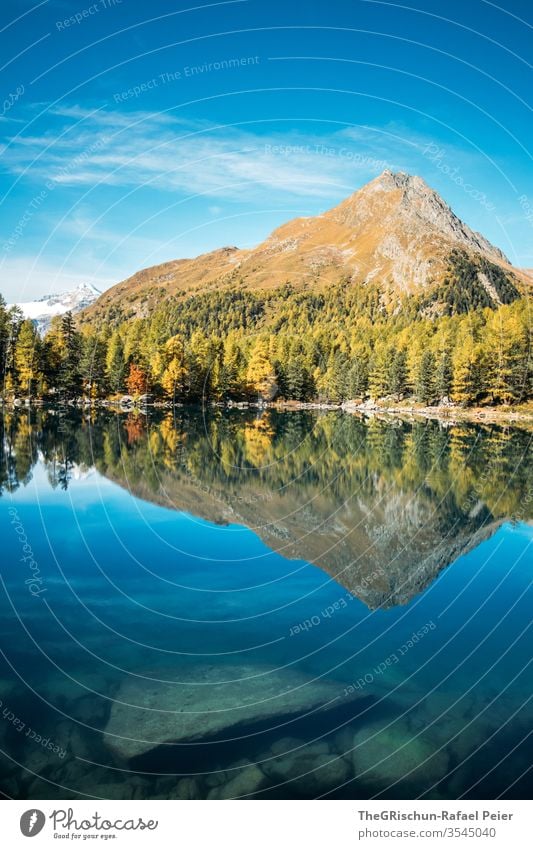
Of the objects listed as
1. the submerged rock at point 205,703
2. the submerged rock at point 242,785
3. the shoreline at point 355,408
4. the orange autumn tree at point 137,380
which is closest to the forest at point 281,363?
the orange autumn tree at point 137,380

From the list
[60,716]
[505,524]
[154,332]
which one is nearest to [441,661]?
[60,716]

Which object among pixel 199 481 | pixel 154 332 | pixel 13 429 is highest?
pixel 154 332

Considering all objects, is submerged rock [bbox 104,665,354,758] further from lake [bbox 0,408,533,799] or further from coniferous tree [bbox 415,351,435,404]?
coniferous tree [bbox 415,351,435,404]

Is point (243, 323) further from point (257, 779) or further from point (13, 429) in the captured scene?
point (257, 779)

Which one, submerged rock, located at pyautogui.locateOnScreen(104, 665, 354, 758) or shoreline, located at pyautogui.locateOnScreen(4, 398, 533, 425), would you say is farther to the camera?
shoreline, located at pyautogui.locateOnScreen(4, 398, 533, 425)

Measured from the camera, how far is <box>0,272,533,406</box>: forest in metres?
86.6

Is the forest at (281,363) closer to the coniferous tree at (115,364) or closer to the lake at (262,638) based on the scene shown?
the coniferous tree at (115,364)

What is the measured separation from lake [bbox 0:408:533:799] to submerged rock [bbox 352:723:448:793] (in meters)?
0.03

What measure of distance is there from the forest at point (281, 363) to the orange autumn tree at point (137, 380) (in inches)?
6.4

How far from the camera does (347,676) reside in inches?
488

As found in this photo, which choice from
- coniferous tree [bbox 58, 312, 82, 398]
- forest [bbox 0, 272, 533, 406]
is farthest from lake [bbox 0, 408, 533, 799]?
coniferous tree [bbox 58, 312, 82, 398]

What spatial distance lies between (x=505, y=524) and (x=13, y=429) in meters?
42.3

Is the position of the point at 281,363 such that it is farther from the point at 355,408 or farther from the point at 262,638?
the point at 262,638

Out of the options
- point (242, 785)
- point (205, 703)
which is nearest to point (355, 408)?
point (205, 703)
